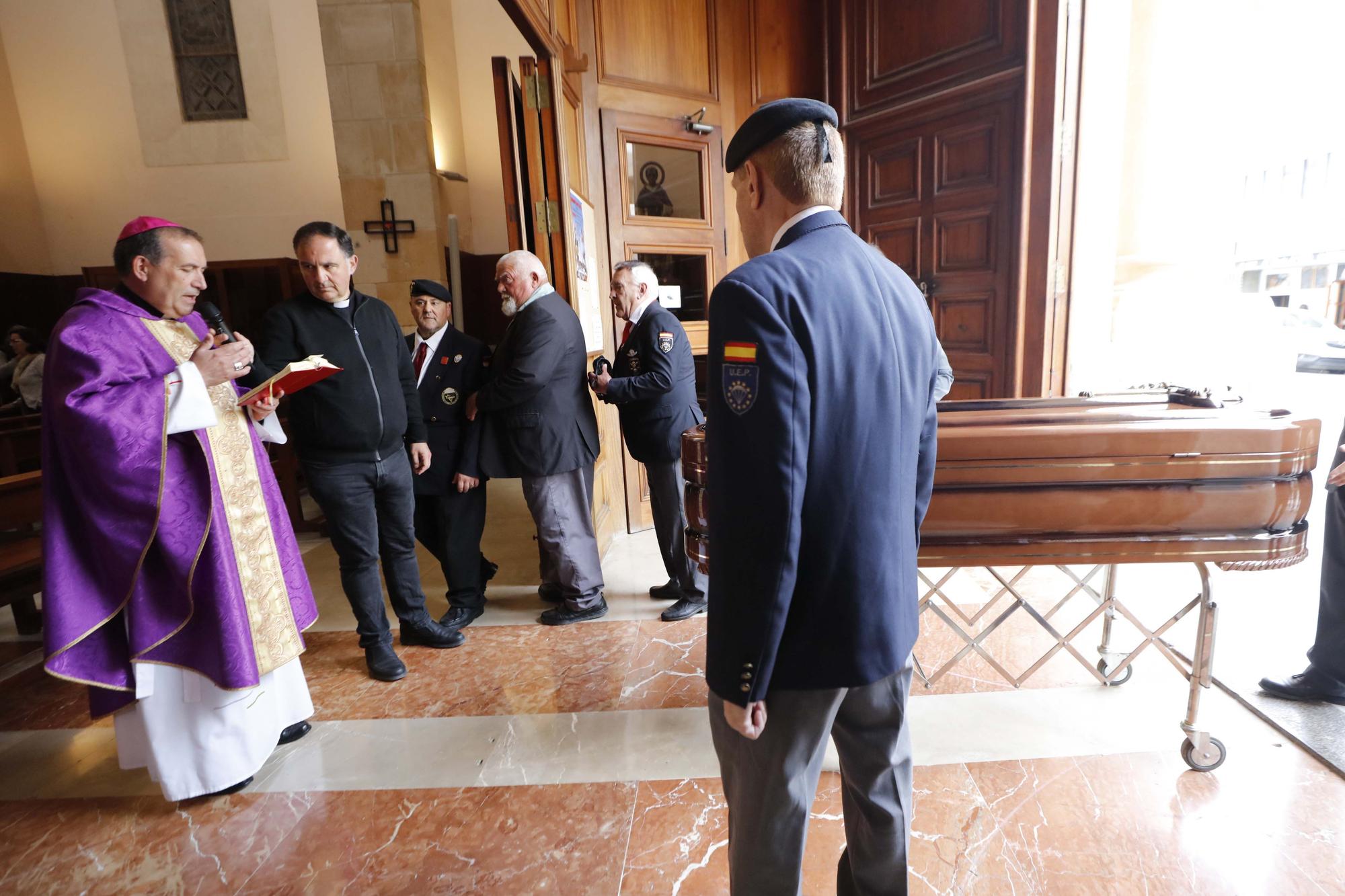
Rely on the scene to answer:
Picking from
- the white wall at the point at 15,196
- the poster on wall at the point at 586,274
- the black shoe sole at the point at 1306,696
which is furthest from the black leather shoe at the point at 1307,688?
the white wall at the point at 15,196

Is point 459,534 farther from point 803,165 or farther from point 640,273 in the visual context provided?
point 803,165

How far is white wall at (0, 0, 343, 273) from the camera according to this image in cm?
724

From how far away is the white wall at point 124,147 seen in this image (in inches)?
285

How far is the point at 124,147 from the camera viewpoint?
7.47m

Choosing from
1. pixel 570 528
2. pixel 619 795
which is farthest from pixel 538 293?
pixel 619 795

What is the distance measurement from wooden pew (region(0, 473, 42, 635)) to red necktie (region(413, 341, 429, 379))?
148 cm

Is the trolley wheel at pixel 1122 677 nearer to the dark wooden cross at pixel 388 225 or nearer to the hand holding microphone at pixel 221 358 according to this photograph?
the hand holding microphone at pixel 221 358

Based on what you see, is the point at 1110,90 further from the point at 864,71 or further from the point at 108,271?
the point at 108,271

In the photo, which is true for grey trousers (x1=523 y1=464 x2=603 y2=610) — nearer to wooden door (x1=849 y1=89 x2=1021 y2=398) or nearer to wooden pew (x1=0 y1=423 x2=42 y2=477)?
wooden door (x1=849 y1=89 x2=1021 y2=398)

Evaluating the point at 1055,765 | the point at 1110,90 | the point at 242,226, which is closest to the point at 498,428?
the point at 1055,765

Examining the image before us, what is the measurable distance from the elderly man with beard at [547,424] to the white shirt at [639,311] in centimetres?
25

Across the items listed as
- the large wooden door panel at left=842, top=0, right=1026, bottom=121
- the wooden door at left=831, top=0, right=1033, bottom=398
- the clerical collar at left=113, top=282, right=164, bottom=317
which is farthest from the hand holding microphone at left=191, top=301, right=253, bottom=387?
the large wooden door panel at left=842, top=0, right=1026, bottom=121

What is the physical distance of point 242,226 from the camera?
7410 millimetres

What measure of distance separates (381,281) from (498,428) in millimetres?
3781
